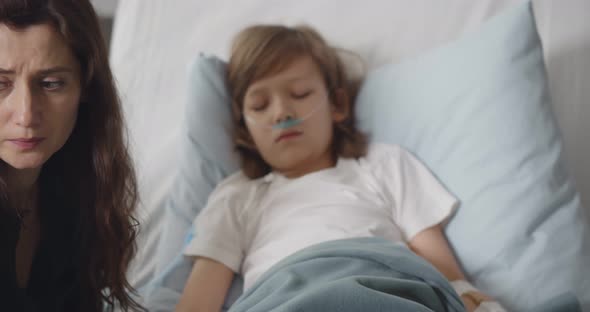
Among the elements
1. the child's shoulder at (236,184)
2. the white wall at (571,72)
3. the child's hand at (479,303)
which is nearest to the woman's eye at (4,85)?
the child's shoulder at (236,184)

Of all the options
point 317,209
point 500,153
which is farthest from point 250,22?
point 500,153

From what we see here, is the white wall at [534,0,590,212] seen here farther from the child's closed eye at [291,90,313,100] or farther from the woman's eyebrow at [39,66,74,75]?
the woman's eyebrow at [39,66,74,75]

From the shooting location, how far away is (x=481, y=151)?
1046 mm

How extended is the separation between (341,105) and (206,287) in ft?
1.69

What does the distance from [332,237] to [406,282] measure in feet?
0.81

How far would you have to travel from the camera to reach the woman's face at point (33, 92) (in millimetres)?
658

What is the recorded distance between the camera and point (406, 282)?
772 millimetres

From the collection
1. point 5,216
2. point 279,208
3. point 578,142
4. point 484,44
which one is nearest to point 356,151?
point 279,208

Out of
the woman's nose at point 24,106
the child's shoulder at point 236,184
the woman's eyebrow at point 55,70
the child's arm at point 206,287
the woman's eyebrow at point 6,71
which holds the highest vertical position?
the woman's eyebrow at point 55,70

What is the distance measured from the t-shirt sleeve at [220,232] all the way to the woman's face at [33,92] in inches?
15.1

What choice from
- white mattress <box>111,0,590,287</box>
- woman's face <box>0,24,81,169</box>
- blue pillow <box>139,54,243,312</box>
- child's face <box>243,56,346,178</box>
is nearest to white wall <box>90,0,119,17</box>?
white mattress <box>111,0,590,287</box>

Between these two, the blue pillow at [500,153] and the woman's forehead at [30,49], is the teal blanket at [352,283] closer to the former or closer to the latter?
the blue pillow at [500,153]

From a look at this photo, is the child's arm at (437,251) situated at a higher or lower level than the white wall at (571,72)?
lower

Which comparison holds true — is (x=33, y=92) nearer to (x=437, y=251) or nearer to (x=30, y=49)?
(x=30, y=49)
